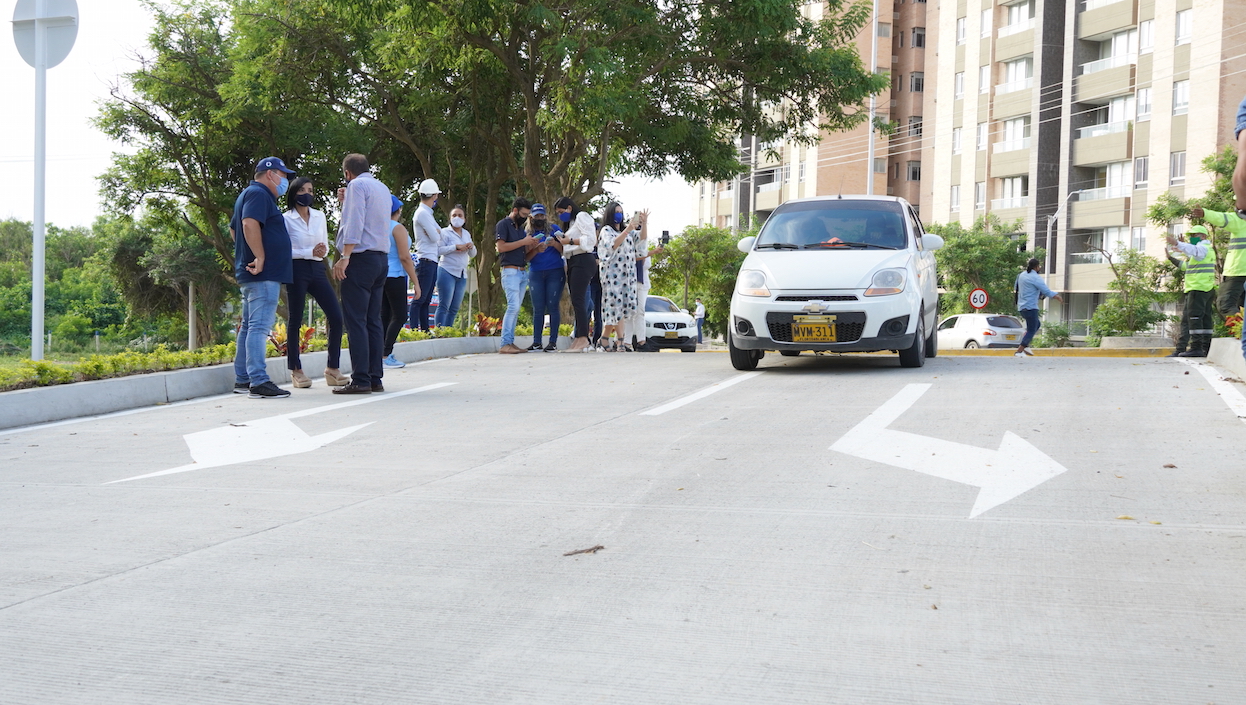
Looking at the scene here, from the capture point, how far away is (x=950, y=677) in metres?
3.41

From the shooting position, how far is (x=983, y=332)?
3678cm

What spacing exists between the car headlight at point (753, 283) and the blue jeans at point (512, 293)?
4033 mm

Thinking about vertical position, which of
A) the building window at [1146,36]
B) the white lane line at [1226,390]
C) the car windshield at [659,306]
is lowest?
the white lane line at [1226,390]

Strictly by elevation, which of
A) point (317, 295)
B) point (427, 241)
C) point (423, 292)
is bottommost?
point (317, 295)

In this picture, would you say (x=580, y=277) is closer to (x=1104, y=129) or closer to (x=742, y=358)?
(x=742, y=358)

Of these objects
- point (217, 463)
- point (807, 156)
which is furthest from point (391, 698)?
point (807, 156)

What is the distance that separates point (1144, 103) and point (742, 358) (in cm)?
4533

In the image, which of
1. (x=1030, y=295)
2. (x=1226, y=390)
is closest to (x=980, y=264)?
(x=1030, y=295)

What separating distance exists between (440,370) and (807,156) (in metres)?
66.3

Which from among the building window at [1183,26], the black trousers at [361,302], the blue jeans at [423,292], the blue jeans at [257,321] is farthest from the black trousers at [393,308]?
the building window at [1183,26]

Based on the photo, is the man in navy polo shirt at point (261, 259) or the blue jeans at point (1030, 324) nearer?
the man in navy polo shirt at point (261, 259)

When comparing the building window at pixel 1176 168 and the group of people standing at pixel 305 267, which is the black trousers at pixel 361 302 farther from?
the building window at pixel 1176 168

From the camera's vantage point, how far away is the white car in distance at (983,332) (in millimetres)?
36625

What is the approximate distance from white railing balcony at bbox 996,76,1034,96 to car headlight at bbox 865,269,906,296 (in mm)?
51156
